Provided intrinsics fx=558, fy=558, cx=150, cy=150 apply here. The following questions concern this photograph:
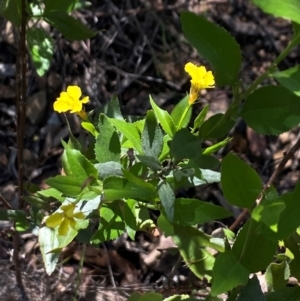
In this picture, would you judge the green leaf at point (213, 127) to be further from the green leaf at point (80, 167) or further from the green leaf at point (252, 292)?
the green leaf at point (252, 292)

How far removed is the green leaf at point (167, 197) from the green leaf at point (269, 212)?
0.67 feet

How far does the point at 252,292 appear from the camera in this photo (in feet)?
4.10

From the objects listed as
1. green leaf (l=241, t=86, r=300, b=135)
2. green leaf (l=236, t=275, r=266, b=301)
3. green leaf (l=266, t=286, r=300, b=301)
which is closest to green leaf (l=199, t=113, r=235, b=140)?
green leaf (l=241, t=86, r=300, b=135)

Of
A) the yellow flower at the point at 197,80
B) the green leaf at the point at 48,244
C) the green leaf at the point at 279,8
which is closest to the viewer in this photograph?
the green leaf at the point at 279,8

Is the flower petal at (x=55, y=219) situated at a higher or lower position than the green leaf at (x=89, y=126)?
lower

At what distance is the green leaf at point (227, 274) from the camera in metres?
1.09

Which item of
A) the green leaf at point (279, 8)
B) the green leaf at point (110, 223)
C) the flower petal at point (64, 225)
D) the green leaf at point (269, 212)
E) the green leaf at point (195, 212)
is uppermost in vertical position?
the green leaf at point (279, 8)

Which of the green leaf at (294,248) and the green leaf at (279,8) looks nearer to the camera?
the green leaf at (279,8)

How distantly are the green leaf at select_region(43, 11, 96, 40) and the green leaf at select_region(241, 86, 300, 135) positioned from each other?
1.74 ft

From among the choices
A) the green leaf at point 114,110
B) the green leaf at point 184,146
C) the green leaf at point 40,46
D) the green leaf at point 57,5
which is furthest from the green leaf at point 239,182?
the green leaf at point 40,46

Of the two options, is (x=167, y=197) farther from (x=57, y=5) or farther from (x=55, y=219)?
(x=57, y=5)

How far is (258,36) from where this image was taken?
2.61 meters

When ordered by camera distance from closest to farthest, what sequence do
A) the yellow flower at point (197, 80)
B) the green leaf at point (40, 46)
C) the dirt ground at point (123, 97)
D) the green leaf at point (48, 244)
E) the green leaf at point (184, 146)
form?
the green leaf at point (184, 146)
the yellow flower at point (197, 80)
the green leaf at point (48, 244)
the green leaf at point (40, 46)
the dirt ground at point (123, 97)

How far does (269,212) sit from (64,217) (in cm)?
40
